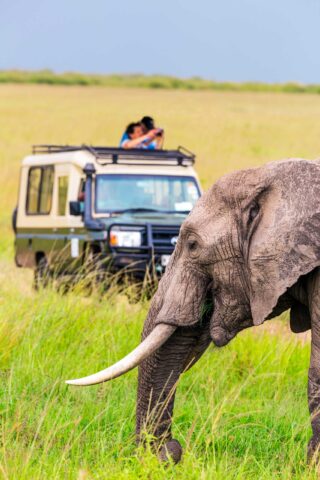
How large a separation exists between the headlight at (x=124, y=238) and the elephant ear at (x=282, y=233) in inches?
255

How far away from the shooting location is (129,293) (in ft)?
32.1

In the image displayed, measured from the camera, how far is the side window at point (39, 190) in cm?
1422

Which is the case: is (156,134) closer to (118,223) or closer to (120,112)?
(118,223)

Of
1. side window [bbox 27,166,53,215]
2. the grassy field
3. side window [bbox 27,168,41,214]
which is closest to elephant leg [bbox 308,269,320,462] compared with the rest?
the grassy field

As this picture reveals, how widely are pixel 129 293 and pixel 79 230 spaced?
120 inches

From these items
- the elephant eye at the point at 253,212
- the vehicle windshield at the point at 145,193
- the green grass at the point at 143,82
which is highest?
the elephant eye at the point at 253,212

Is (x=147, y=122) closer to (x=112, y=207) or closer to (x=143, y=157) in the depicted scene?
(x=143, y=157)

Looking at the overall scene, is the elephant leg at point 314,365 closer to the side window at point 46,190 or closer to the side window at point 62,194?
the side window at point 62,194

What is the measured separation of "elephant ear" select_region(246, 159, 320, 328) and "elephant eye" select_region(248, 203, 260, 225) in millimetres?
26

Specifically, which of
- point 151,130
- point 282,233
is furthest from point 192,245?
point 151,130

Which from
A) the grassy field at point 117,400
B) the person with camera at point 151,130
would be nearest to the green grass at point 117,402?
the grassy field at point 117,400

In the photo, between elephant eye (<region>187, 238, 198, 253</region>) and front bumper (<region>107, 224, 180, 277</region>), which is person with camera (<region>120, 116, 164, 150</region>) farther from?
elephant eye (<region>187, 238, 198, 253</region>)

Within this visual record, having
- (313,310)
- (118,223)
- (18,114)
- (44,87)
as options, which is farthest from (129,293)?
(44,87)

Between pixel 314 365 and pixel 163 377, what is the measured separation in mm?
729
